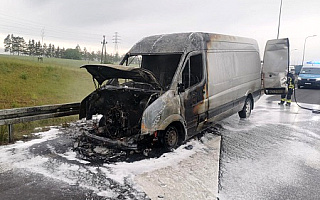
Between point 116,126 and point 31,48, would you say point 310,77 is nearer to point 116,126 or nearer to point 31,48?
point 116,126

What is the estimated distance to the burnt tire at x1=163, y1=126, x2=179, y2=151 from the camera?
5093mm

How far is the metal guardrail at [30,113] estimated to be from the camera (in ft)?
17.6

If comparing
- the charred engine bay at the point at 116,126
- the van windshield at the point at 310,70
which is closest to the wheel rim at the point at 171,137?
the charred engine bay at the point at 116,126

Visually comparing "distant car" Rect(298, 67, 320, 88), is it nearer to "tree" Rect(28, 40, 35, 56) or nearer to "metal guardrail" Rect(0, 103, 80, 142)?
"metal guardrail" Rect(0, 103, 80, 142)

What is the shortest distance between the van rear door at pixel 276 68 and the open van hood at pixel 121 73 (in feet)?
21.1

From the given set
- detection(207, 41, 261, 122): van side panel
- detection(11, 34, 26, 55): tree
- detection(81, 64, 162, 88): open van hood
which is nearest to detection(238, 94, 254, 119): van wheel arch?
detection(207, 41, 261, 122): van side panel

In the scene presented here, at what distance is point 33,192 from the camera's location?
3.48m

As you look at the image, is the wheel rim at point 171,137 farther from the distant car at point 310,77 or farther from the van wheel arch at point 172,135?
the distant car at point 310,77

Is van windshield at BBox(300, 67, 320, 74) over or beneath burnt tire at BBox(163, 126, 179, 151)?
over

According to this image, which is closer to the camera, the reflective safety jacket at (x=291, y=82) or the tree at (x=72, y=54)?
the reflective safety jacket at (x=291, y=82)

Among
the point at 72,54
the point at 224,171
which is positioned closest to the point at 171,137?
the point at 224,171

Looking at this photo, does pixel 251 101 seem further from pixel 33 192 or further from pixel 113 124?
pixel 33 192

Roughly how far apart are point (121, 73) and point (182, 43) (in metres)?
1.62

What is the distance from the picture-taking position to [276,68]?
32.6ft
